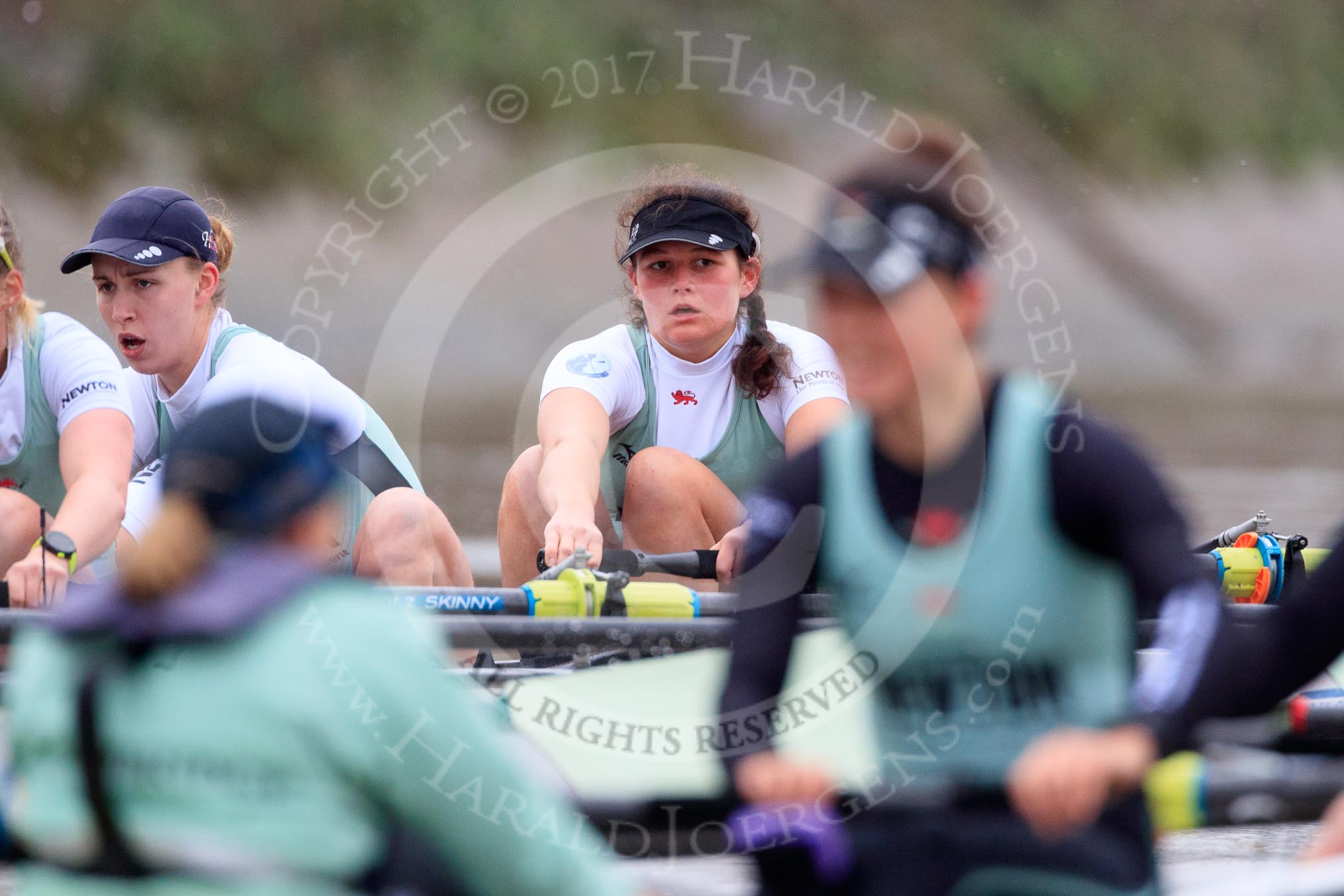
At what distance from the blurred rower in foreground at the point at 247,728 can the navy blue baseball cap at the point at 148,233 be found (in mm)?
2205

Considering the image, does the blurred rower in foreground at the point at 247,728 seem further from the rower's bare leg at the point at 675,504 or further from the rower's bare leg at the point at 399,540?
the rower's bare leg at the point at 675,504

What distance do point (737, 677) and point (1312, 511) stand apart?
7.28 m

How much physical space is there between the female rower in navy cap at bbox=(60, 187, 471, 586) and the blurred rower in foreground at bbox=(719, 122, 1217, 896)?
1.83 m

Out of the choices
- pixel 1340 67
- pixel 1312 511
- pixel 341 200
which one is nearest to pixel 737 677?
pixel 1312 511

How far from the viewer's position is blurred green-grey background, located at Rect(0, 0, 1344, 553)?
15.1 m

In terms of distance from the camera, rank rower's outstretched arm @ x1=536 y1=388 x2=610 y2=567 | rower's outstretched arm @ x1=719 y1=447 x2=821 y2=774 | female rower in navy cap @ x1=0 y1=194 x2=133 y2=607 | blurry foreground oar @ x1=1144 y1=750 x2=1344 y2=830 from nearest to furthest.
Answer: rower's outstretched arm @ x1=719 y1=447 x2=821 y2=774, blurry foreground oar @ x1=1144 y1=750 x2=1344 y2=830, female rower in navy cap @ x1=0 y1=194 x2=133 y2=607, rower's outstretched arm @ x1=536 y1=388 x2=610 y2=567

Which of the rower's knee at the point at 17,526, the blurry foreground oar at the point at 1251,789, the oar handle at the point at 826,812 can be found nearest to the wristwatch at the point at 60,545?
the rower's knee at the point at 17,526

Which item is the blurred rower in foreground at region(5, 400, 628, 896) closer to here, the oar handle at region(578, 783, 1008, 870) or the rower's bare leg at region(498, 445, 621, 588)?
the oar handle at region(578, 783, 1008, 870)

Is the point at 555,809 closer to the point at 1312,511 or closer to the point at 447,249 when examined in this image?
the point at 1312,511

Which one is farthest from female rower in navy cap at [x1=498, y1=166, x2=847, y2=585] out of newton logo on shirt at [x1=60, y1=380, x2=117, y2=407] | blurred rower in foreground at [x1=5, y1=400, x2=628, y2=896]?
blurred rower in foreground at [x1=5, y1=400, x2=628, y2=896]

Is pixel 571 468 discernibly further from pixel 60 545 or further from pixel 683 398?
pixel 60 545

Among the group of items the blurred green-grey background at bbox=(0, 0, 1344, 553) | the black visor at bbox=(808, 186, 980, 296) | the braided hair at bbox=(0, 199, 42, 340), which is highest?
the blurred green-grey background at bbox=(0, 0, 1344, 553)

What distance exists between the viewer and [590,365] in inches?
144

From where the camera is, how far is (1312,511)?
8148 mm
